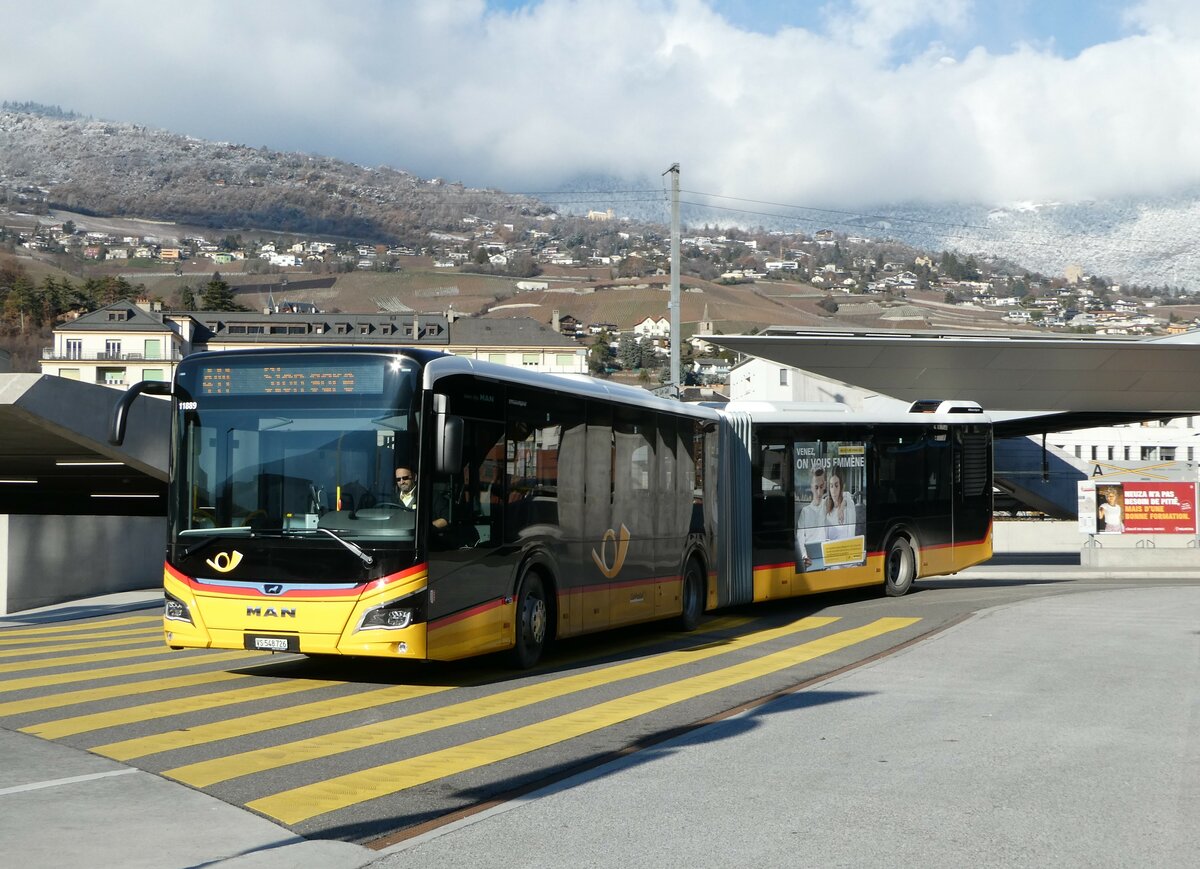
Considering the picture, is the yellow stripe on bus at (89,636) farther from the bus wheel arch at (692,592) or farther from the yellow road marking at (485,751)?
the yellow road marking at (485,751)

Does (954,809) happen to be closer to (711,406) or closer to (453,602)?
(453,602)

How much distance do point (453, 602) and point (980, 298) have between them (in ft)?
520

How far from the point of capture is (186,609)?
11.2 metres

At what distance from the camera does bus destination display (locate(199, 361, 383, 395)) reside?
10953 mm

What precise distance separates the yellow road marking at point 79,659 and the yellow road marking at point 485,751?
18.7ft

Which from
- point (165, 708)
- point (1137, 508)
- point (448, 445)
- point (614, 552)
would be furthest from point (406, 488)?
point (1137, 508)

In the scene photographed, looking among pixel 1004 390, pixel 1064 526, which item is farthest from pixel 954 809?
pixel 1064 526

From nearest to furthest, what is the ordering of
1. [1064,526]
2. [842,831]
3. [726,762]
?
1. [842,831]
2. [726,762]
3. [1064,526]

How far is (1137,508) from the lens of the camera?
35.4 metres

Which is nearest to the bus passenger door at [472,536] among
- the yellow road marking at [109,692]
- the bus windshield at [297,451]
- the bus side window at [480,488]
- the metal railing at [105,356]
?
the bus side window at [480,488]

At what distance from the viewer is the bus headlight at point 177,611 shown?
36.8 feet

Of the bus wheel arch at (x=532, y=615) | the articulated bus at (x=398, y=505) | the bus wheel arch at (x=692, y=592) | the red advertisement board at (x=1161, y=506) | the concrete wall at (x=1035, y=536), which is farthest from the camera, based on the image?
the concrete wall at (x=1035, y=536)

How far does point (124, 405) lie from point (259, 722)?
3.27m

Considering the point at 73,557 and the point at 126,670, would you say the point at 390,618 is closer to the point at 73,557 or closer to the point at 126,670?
the point at 126,670
